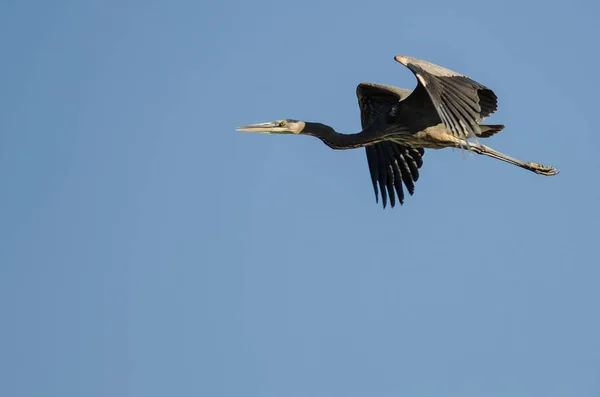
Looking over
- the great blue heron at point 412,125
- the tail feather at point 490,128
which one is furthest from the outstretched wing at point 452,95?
the tail feather at point 490,128

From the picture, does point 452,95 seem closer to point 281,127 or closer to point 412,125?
point 412,125

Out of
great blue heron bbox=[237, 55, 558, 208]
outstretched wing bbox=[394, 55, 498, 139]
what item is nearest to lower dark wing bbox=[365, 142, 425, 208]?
great blue heron bbox=[237, 55, 558, 208]

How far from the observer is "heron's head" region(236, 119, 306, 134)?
14305mm

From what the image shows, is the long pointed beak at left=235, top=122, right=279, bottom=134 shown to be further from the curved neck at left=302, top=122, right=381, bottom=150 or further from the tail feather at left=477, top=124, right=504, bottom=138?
the tail feather at left=477, top=124, right=504, bottom=138

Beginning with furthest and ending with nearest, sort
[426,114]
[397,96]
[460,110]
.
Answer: [397,96] → [426,114] → [460,110]

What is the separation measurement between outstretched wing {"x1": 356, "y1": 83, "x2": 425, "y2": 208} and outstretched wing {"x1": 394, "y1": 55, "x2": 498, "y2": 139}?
2.17 metres

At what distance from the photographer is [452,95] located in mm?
12602

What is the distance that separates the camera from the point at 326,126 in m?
14.4

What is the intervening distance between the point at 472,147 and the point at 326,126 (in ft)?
6.00

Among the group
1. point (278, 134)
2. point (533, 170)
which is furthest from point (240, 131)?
point (533, 170)

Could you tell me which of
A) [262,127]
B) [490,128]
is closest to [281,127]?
[262,127]

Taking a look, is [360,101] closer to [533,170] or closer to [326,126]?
[326,126]

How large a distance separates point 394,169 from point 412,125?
4.94 ft

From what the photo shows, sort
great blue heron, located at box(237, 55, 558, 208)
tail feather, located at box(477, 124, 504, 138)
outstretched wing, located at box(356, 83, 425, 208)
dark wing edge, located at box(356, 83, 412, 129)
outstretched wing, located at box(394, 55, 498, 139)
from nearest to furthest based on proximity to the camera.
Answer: outstretched wing, located at box(394, 55, 498, 139) < great blue heron, located at box(237, 55, 558, 208) < tail feather, located at box(477, 124, 504, 138) < dark wing edge, located at box(356, 83, 412, 129) < outstretched wing, located at box(356, 83, 425, 208)
